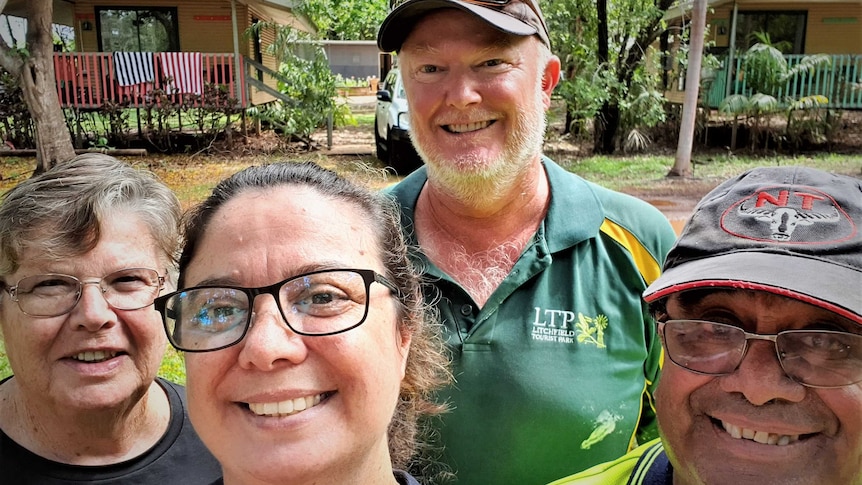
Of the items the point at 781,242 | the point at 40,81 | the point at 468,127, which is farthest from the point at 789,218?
the point at 40,81

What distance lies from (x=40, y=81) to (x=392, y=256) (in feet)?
38.1

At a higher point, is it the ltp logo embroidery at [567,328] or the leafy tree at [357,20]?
the leafy tree at [357,20]

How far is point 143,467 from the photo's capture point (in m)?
2.08

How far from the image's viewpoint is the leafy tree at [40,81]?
1126cm

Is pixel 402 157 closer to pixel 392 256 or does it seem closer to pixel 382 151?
pixel 382 151

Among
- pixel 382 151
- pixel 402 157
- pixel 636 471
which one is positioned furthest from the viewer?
pixel 382 151

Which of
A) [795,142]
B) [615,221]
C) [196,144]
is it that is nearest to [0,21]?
[196,144]

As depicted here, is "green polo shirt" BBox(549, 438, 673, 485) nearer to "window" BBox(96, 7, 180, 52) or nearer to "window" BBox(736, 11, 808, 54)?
"window" BBox(96, 7, 180, 52)

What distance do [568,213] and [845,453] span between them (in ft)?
3.95

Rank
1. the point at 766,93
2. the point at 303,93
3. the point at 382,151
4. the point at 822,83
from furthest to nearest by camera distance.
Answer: the point at 822,83 → the point at 766,93 → the point at 303,93 → the point at 382,151

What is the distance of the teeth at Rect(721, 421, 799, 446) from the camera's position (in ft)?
4.48

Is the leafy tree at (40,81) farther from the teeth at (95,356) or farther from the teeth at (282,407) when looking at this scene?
the teeth at (282,407)

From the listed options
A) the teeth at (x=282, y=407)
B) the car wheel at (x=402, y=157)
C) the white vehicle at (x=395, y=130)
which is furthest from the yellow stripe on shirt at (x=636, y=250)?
the car wheel at (x=402, y=157)

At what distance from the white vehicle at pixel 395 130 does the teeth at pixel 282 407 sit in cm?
1090
